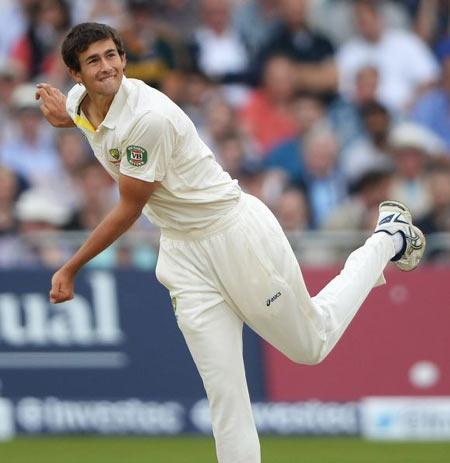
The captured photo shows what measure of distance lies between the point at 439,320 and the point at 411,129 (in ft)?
6.09

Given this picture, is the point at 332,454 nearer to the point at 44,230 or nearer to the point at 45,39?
the point at 44,230

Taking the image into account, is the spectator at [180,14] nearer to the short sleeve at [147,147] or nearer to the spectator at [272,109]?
the spectator at [272,109]

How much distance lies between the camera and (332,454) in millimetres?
8266

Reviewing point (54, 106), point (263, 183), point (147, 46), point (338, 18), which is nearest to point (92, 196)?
point (263, 183)

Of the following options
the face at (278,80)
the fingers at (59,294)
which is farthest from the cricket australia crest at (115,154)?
the face at (278,80)

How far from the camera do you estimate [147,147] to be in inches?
216

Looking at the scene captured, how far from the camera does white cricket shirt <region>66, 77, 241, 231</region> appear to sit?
5.48 meters

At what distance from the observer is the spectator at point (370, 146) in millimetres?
10320

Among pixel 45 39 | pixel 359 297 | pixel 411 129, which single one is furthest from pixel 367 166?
pixel 359 297

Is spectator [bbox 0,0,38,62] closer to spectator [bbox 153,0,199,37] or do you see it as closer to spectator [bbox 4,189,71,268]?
spectator [bbox 153,0,199,37]

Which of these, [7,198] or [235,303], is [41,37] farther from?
[235,303]

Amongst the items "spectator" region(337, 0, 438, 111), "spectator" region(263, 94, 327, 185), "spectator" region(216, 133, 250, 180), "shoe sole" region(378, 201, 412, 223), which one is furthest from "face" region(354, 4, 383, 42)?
"shoe sole" region(378, 201, 412, 223)

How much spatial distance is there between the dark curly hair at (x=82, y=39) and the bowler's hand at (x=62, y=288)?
823mm

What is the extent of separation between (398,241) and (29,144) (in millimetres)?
4381
